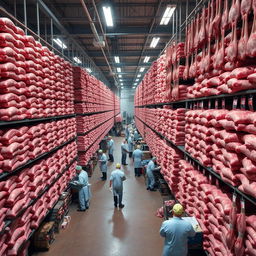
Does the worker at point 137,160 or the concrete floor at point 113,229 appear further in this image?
the worker at point 137,160

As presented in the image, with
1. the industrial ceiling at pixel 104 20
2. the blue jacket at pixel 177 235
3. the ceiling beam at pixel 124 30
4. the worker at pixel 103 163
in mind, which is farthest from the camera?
the ceiling beam at pixel 124 30

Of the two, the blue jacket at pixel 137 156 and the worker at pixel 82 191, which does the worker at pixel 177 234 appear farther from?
the blue jacket at pixel 137 156

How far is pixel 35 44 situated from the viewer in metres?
6.84

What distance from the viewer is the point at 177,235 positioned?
5.45 metres

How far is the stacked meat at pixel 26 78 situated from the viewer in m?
4.98

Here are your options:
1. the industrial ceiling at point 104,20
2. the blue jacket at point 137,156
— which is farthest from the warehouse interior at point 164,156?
the blue jacket at point 137,156

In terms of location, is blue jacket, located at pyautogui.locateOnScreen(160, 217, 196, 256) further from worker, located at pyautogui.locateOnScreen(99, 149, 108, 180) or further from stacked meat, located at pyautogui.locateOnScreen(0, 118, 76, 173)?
worker, located at pyautogui.locateOnScreen(99, 149, 108, 180)

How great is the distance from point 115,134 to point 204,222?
3199 cm

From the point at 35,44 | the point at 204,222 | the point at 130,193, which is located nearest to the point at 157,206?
the point at 130,193

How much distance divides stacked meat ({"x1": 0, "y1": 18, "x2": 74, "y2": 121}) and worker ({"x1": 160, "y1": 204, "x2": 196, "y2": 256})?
13.9 feet

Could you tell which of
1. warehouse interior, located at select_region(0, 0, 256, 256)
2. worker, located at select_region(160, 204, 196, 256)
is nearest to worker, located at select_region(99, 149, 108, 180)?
warehouse interior, located at select_region(0, 0, 256, 256)

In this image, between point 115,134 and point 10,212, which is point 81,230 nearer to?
point 10,212

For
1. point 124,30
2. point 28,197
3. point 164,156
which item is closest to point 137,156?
point 164,156

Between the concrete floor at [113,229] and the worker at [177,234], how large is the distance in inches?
70.5
